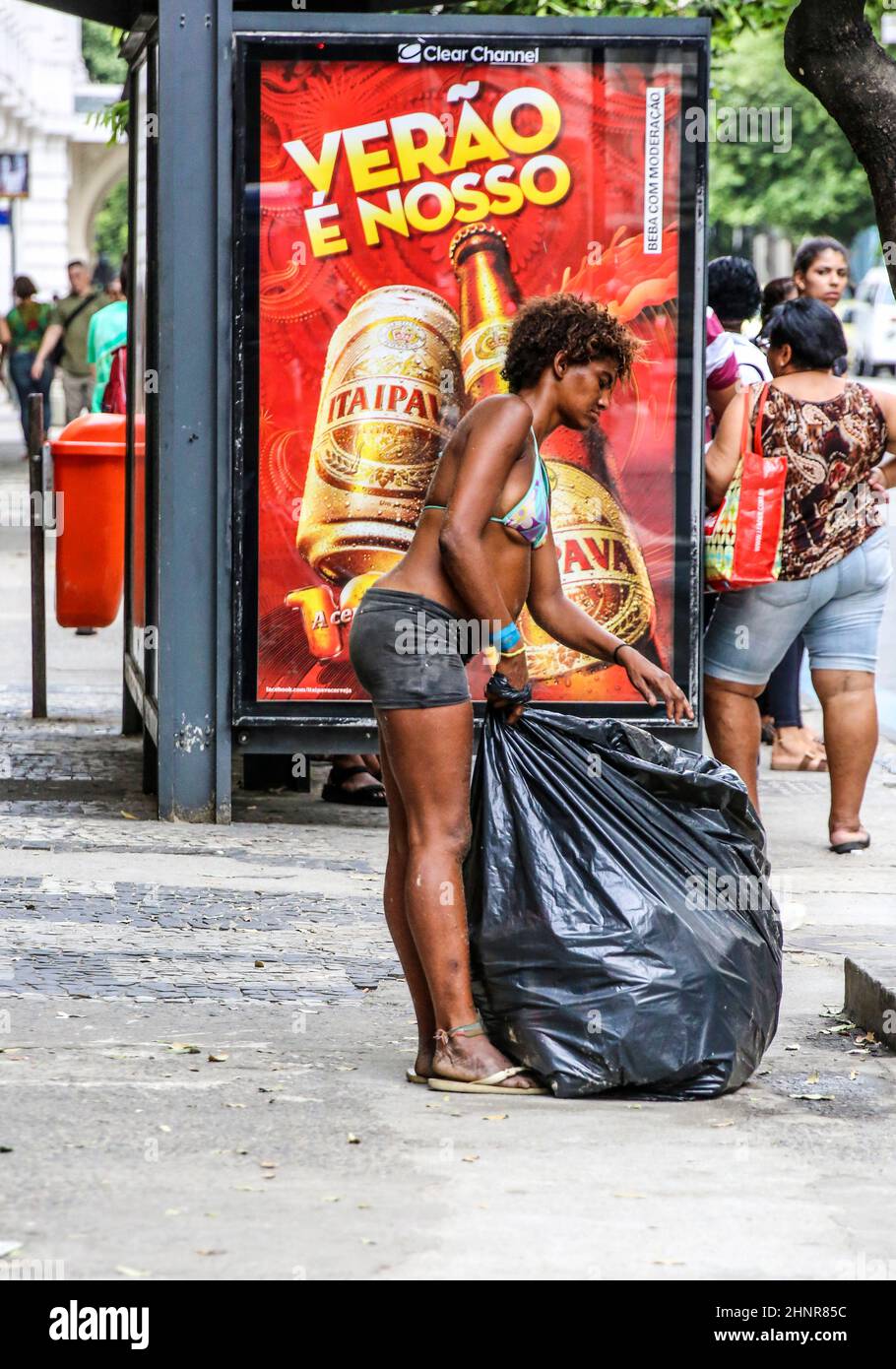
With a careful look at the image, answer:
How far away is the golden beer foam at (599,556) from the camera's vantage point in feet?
24.1

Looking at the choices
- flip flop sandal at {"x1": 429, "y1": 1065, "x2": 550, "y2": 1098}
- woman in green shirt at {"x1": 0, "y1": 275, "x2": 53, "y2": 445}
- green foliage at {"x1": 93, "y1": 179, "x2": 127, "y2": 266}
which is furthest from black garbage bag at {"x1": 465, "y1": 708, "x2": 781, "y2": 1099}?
green foliage at {"x1": 93, "y1": 179, "x2": 127, "y2": 266}

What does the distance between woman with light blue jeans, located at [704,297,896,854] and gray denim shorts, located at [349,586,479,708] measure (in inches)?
110

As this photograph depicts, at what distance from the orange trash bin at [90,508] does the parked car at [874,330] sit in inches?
1404

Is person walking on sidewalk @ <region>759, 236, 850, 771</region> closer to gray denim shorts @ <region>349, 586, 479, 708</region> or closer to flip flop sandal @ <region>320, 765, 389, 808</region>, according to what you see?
flip flop sandal @ <region>320, 765, 389, 808</region>

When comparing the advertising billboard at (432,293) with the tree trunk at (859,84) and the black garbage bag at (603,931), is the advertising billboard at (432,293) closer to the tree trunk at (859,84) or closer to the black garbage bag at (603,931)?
the tree trunk at (859,84)

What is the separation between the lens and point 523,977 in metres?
4.59

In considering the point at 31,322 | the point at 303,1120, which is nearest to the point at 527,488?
the point at 303,1120

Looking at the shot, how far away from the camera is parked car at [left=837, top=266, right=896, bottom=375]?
146 ft

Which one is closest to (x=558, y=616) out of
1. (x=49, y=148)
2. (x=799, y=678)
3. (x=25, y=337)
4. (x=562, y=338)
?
(x=562, y=338)

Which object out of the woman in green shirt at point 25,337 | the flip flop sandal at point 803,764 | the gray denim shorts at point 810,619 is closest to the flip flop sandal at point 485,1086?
the gray denim shorts at point 810,619

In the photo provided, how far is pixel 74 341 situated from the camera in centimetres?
2064
